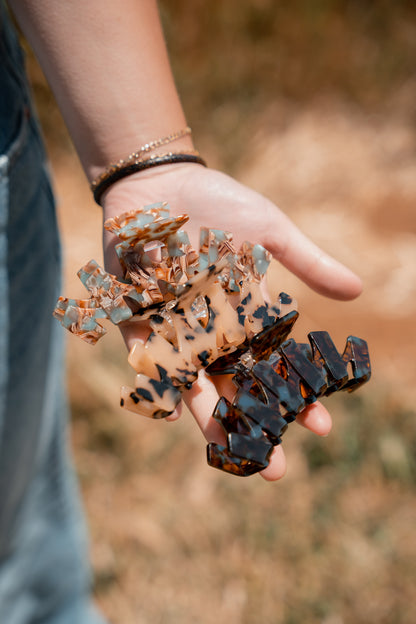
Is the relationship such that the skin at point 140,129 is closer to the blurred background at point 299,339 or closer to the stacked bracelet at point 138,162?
the stacked bracelet at point 138,162

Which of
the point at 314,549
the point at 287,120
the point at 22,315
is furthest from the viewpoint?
the point at 287,120

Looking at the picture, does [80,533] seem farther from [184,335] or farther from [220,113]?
[220,113]

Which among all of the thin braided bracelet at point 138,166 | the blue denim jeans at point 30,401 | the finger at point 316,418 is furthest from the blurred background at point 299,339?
the thin braided bracelet at point 138,166

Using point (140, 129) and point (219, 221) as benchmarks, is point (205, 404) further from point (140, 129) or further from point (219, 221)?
point (140, 129)

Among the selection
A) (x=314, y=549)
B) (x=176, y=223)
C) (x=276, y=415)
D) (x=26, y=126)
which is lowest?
(x=314, y=549)

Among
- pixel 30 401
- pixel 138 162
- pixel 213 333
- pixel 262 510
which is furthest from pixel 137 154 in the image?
pixel 262 510

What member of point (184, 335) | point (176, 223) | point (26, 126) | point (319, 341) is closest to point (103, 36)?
point (26, 126)

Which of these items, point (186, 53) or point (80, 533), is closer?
point (80, 533)
